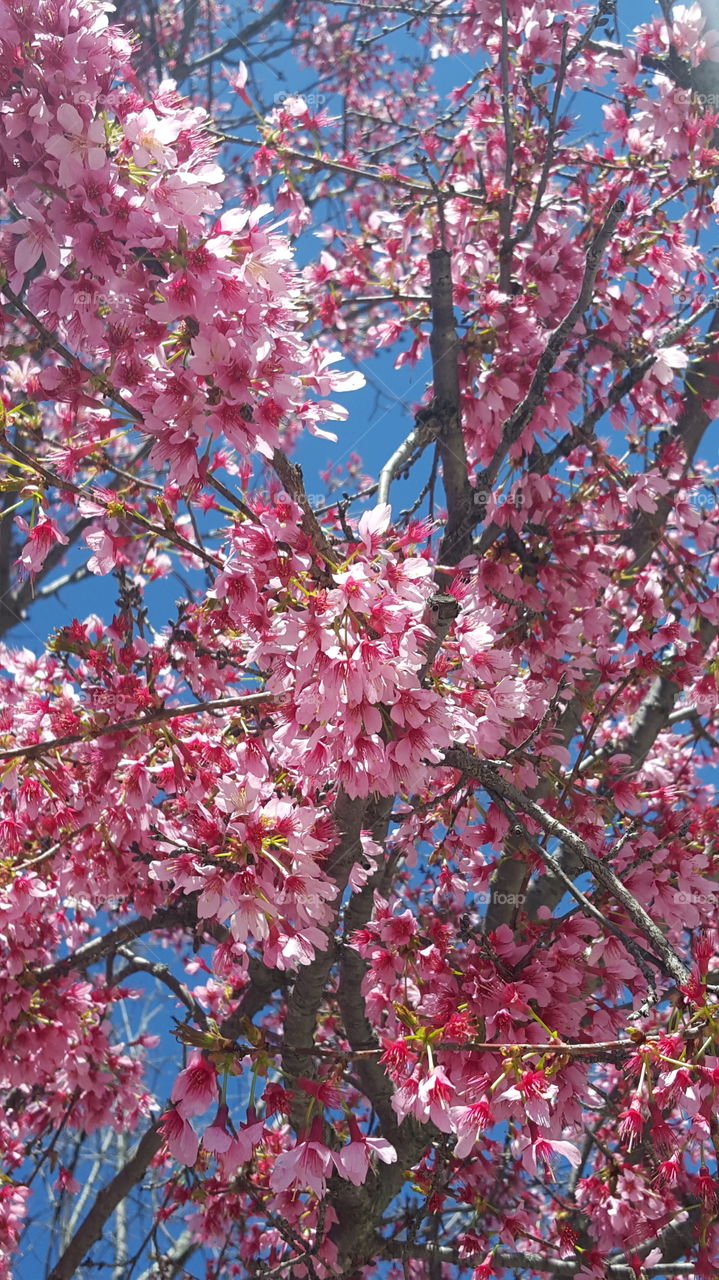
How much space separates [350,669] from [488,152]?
3.22m

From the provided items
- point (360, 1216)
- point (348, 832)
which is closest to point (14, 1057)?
point (360, 1216)

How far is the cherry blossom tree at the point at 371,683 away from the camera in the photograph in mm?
1825

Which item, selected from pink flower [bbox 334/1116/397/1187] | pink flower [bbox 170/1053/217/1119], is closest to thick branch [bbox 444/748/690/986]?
pink flower [bbox 334/1116/397/1187]

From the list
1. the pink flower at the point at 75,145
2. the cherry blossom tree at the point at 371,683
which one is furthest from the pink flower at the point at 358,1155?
the pink flower at the point at 75,145

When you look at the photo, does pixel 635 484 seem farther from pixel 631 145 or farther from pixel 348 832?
pixel 631 145

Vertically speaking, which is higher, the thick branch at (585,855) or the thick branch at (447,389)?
the thick branch at (447,389)

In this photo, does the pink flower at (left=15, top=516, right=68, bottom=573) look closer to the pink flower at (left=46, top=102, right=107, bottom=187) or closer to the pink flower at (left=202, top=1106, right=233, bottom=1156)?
the pink flower at (left=46, top=102, right=107, bottom=187)

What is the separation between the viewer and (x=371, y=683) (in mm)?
1711

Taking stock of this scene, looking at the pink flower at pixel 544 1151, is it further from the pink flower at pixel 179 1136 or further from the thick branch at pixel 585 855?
the pink flower at pixel 179 1136

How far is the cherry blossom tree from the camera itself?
183 centimetres

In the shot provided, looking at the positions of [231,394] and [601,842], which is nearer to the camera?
[231,394]

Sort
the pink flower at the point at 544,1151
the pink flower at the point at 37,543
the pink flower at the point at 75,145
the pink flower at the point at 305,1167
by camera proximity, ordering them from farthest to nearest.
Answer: the pink flower at the point at 37,543
the pink flower at the point at 305,1167
the pink flower at the point at 544,1151
the pink flower at the point at 75,145

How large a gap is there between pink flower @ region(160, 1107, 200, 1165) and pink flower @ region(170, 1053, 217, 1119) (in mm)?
31

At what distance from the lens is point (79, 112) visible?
1.77m
